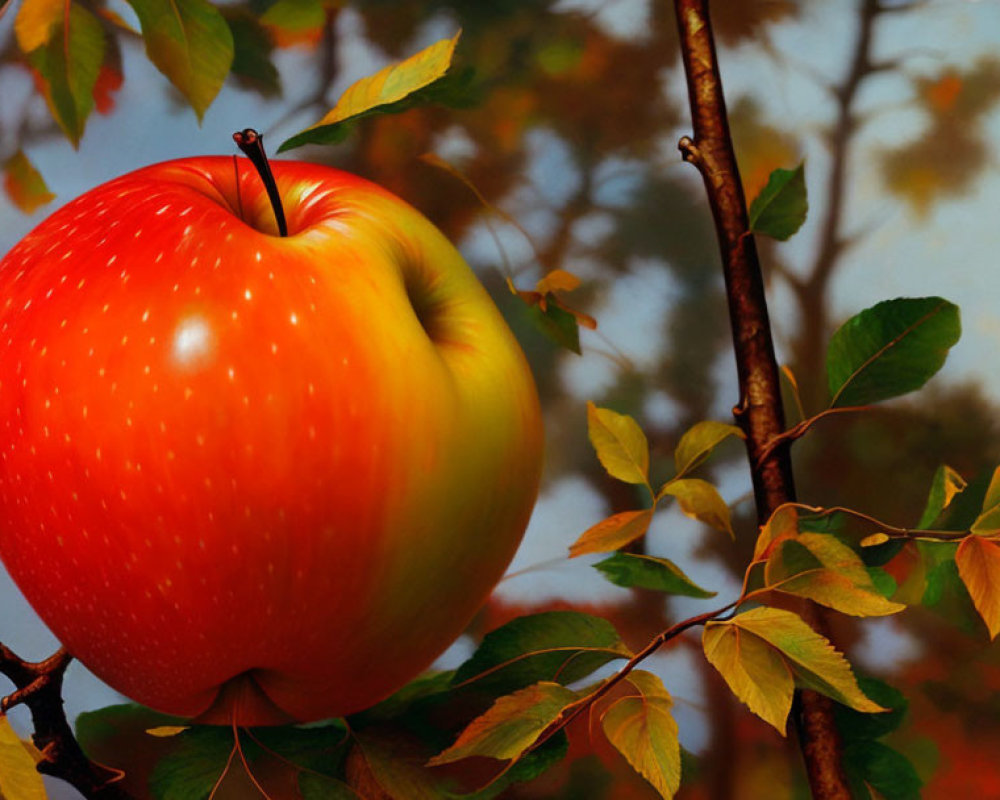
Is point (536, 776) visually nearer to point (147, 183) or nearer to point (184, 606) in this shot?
point (184, 606)

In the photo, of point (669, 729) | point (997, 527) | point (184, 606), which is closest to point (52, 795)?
point (184, 606)

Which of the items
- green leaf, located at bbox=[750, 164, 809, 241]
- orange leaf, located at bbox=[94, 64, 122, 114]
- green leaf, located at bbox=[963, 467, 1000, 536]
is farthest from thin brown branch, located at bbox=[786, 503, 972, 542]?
orange leaf, located at bbox=[94, 64, 122, 114]

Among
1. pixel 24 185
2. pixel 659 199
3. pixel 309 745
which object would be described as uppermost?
pixel 24 185

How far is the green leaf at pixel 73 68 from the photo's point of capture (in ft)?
1.47

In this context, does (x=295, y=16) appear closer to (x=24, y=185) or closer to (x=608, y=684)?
(x=24, y=185)

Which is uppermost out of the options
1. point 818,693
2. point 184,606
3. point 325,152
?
point 325,152

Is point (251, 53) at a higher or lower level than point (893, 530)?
higher

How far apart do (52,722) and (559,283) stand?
27cm

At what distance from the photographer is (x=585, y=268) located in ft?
1.44

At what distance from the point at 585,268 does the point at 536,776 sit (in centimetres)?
21

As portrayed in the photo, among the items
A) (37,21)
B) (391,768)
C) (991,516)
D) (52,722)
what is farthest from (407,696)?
(37,21)

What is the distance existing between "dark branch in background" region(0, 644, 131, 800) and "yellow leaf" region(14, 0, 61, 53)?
0.26 meters

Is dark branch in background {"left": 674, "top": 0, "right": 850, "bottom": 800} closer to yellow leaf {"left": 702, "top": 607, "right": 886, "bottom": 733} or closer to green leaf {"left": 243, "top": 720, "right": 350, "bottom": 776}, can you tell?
yellow leaf {"left": 702, "top": 607, "right": 886, "bottom": 733}

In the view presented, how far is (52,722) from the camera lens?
0.38 metres
